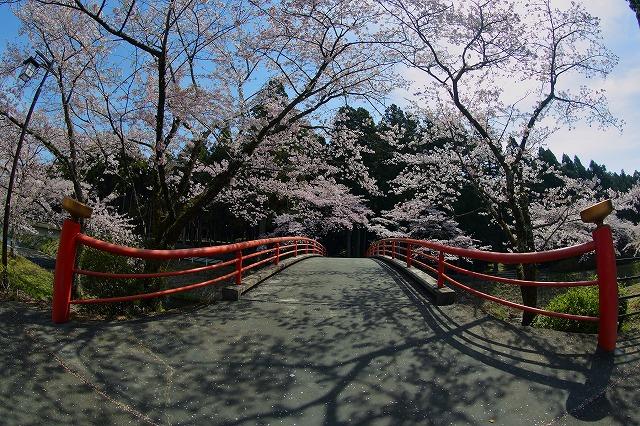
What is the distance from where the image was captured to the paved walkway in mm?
3248

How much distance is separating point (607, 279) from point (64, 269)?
5400 millimetres

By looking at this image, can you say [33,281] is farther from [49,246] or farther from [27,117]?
[49,246]

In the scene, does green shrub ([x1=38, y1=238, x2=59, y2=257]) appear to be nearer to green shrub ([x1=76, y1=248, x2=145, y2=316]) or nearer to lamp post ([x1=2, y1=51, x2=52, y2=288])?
lamp post ([x1=2, y1=51, x2=52, y2=288])

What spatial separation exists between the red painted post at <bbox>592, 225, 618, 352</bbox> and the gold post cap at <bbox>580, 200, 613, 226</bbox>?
0.11m

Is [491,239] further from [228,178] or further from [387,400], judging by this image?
[387,400]

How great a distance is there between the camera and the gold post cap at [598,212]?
155 inches

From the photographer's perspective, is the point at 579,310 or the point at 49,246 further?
the point at 49,246

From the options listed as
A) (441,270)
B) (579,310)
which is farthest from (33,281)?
(579,310)

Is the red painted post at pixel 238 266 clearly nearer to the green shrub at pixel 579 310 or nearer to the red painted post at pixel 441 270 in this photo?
the red painted post at pixel 441 270

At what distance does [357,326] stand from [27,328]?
359 centimetres

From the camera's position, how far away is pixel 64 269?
192 inches

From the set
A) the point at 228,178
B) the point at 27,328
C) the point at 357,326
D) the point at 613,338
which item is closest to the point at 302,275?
the point at 228,178

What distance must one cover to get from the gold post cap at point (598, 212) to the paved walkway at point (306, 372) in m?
1.25

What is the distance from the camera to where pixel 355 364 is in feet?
13.8
